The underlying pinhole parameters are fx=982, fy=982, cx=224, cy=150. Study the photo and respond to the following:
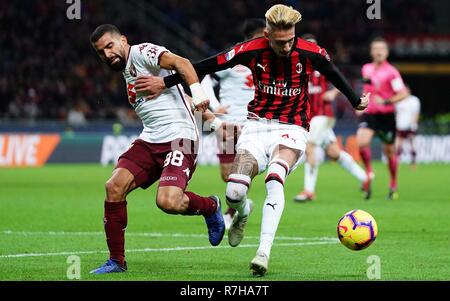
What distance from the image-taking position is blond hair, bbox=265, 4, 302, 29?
7.92 m

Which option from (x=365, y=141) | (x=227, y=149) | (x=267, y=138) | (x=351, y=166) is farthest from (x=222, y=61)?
(x=365, y=141)

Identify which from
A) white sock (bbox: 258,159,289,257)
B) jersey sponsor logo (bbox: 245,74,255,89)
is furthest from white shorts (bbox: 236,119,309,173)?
jersey sponsor logo (bbox: 245,74,255,89)

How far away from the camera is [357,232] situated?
26.8ft

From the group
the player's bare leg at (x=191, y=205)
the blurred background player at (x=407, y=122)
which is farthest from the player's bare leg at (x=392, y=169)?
the blurred background player at (x=407, y=122)

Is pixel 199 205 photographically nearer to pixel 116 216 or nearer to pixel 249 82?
pixel 116 216

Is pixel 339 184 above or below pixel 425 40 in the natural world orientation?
below

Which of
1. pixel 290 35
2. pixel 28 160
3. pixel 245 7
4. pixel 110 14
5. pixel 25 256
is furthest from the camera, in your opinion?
pixel 245 7

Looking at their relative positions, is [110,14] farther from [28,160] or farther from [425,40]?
[425,40]

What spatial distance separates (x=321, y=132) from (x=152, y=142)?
7553mm

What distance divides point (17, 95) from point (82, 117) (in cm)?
189

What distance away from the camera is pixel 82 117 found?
88.1 ft

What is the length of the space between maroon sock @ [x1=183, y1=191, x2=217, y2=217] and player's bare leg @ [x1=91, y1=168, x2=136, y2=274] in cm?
57
